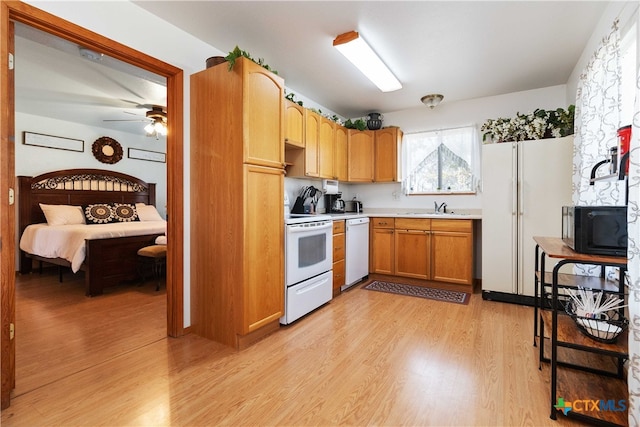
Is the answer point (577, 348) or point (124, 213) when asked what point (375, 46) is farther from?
point (124, 213)

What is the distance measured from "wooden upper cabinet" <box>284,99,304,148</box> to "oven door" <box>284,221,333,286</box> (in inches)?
35.3

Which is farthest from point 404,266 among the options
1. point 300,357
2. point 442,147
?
point 300,357

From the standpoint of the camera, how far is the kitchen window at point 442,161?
3.98 meters

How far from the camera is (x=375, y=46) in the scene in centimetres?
261

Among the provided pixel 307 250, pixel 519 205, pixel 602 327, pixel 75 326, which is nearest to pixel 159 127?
pixel 75 326

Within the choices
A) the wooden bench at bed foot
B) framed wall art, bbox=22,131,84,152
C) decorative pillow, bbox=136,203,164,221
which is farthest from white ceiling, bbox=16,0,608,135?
decorative pillow, bbox=136,203,164,221

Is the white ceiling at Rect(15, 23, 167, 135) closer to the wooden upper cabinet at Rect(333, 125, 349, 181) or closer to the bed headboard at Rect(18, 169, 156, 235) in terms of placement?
the bed headboard at Rect(18, 169, 156, 235)

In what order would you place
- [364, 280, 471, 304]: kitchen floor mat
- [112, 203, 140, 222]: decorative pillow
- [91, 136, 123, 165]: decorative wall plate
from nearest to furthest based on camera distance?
[364, 280, 471, 304]: kitchen floor mat, [112, 203, 140, 222]: decorative pillow, [91, 136, 123, 165]: decorative wall plate

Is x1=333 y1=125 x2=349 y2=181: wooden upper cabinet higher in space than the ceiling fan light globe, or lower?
lower

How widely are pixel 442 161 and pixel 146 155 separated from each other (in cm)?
549

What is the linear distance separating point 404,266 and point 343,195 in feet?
4.84

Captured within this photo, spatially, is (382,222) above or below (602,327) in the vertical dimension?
above

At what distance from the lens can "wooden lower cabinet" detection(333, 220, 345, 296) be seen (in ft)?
11.1

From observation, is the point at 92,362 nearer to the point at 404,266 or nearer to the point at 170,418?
Result: the point at 170,418
